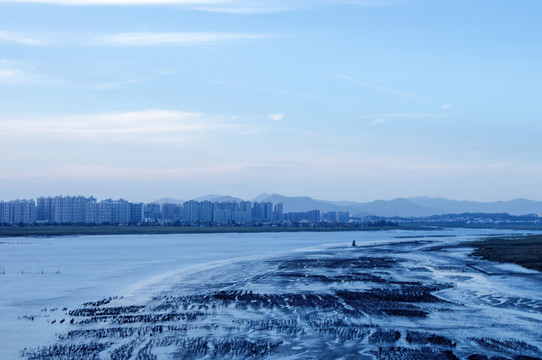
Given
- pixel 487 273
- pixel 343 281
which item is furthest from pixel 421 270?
pixel 343 281

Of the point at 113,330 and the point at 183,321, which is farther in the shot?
the point at 183,321

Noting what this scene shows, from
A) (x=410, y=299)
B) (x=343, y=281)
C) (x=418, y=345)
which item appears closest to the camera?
(x=418, y=345)

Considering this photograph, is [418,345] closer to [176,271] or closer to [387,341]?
[387,341]

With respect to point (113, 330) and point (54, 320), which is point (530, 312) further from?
point (54, 320)

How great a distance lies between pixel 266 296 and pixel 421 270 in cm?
1526

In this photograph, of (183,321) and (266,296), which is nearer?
(183,321)

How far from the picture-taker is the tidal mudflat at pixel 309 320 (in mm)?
14477

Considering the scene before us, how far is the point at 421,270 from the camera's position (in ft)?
120

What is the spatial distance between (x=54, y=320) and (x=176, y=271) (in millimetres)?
18329

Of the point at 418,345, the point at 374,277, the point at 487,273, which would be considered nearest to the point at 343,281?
the point at 374,277

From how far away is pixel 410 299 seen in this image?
23203 mm

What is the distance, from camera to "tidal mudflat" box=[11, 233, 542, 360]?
47.5ft

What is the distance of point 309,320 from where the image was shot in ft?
61.0

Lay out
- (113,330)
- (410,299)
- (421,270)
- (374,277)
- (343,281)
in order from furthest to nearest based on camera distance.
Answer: (421,270) → (374,277) → (343,281) → (410,299) → (113,330)
